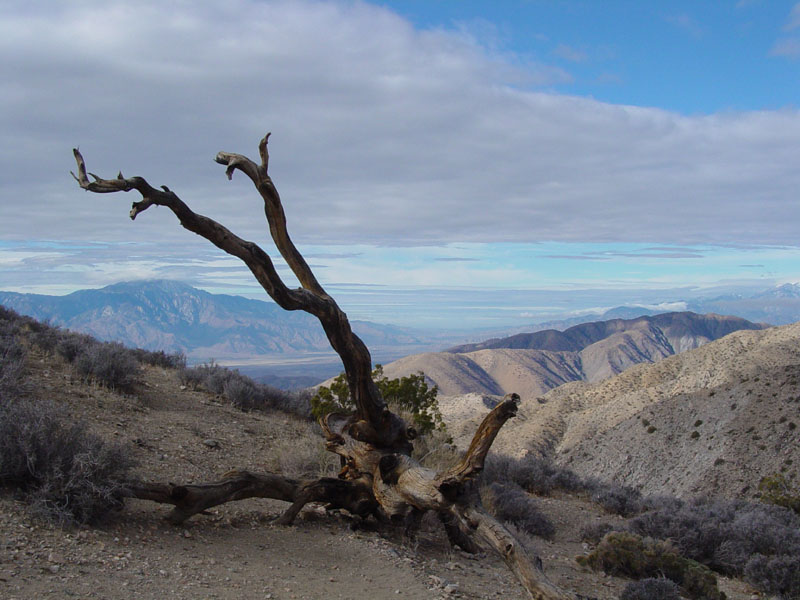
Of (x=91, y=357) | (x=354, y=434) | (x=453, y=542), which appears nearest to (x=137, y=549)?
(x=354, y=434)

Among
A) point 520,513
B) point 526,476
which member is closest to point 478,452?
point 520,513

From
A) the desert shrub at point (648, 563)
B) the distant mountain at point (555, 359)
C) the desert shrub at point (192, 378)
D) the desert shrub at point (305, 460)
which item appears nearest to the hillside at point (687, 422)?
the desert shrub at point (648, 563)

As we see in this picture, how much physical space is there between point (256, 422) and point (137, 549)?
7.80 m

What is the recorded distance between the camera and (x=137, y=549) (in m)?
6.26

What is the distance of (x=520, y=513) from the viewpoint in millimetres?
11133

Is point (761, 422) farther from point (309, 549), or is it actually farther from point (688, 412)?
point (309, 549)

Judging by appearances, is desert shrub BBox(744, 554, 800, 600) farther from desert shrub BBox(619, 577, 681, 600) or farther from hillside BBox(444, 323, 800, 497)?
hillside BBox(444, 323, 800, 497)

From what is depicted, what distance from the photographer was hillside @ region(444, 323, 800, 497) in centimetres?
3272

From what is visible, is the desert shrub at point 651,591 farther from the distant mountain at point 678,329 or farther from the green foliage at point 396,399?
the distant mountain at point 678,329

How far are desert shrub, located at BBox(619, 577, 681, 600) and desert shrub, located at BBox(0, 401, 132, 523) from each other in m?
5.80

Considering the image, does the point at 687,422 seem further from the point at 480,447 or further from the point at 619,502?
the point at 480,447

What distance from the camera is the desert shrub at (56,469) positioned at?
20.8 ft


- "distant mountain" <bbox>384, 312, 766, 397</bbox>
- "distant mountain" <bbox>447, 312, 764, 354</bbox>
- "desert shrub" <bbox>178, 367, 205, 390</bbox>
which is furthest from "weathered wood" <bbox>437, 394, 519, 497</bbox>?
"distant mountain" <bbox>447, 312, 764, 354</bbox>

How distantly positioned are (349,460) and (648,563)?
14.9 ft
